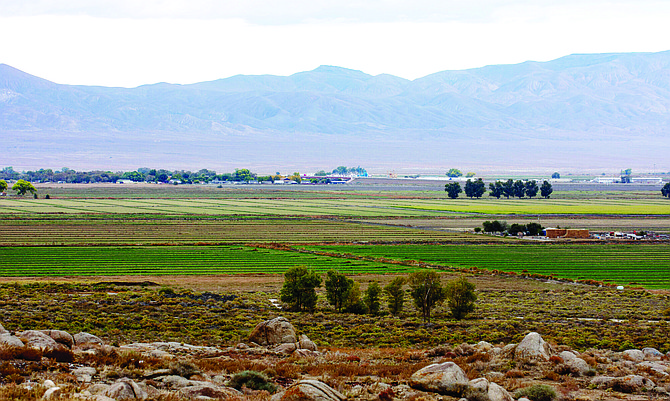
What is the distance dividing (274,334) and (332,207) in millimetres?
87595

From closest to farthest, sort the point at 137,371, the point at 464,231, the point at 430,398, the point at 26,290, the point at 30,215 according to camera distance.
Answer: the point at 430,398 < the point at 137,371 < the point at 26,290 < the point at 464,231 < the point at 30,215

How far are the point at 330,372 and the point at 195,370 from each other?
11.3ft

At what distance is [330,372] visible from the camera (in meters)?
18.2

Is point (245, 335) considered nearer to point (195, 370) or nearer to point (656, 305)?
point (195, 370)

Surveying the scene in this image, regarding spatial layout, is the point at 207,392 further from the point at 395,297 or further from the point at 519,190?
the point at 519,190

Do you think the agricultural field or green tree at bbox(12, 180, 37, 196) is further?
green tree at bbox(12, 180, 37, 196)

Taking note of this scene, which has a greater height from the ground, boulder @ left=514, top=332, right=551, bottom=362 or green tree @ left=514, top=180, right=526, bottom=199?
green tree @ left=514, top=180, right=526, bottom=199

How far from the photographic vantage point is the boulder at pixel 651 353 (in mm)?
22197

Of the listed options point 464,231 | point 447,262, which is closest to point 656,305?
point 447,262

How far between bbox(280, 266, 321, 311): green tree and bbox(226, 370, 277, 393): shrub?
15878 millimetres

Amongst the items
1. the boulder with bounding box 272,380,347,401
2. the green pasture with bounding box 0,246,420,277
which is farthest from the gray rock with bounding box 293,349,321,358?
the green pasture with bounding box 0,246,420,277

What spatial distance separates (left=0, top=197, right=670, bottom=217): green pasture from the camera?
9919cm

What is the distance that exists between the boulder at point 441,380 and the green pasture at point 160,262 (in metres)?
27.3

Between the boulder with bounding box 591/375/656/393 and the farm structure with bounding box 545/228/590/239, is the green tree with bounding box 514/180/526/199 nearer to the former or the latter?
the farm structure with bounding box 545/228/590/239
